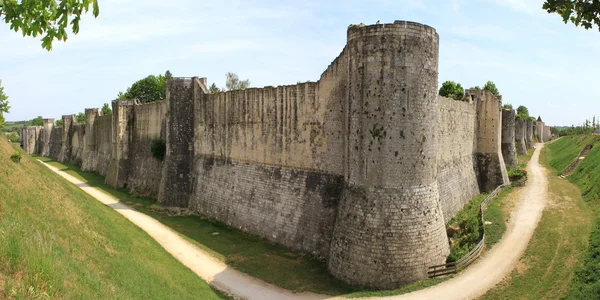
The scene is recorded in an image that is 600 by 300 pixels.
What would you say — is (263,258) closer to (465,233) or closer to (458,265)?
(458,265)

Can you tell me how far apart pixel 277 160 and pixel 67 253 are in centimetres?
1251

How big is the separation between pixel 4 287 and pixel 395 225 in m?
12.3

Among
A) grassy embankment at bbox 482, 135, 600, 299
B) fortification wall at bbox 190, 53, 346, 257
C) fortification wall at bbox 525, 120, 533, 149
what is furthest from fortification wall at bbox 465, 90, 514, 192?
fortification wall at bbox 525, 120, 533, 149

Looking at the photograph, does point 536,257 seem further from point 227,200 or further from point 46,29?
point 46,29

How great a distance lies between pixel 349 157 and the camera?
1655cm

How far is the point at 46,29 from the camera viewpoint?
217 inches

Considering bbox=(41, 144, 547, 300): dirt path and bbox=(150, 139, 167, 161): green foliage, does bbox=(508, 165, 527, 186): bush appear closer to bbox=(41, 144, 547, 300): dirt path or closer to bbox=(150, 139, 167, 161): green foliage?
bbox=(41, 144, 547, 300): dirt path

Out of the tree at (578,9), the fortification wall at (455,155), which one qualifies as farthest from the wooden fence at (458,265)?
the tree at (578,9)

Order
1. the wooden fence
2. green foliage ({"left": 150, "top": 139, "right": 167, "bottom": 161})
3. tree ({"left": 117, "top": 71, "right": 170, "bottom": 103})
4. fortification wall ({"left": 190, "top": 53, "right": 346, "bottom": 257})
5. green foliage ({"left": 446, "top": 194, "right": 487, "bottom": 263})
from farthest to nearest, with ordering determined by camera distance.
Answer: tree ({"left": 117, "top": 71, "right": 170, "bottom": 103}) → green foliage ({"left": 150, "top": 139, "right": 167, "bottom": 161}) → fortification wall ({"left": 190, "top": 53, "right": 346, "bottom": 257}) → green foliage ({"left": 446, "top": 194, "right": 487, "bottom": 263}) → the wooden fence

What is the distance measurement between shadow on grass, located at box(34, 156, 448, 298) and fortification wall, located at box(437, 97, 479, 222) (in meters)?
8.56

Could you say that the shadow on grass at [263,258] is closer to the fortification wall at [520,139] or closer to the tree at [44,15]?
the tree at [44,15]

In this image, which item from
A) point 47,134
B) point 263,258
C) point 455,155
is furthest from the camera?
point 47,134

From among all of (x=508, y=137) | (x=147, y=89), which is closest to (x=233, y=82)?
(x=147, y=89)

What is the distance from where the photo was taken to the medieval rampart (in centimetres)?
1534
